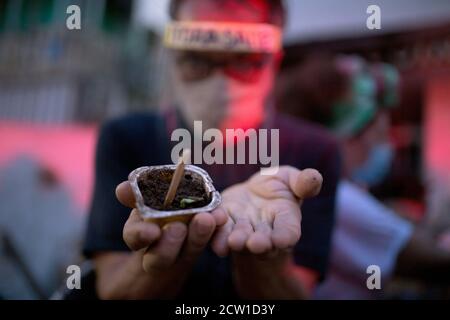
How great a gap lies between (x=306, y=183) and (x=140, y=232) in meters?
0.22

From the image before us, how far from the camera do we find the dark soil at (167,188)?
61 centimetres

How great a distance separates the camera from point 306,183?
0.62 meters

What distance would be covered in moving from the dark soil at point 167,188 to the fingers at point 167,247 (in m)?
0.03

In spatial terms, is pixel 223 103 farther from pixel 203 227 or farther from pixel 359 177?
pixel 359 177

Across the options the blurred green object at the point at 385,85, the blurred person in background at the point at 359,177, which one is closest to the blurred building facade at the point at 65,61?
the blurred person in background at the point at 359,177

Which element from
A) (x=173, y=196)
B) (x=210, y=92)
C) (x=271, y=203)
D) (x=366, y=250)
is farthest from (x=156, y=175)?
(x=366, y=250)

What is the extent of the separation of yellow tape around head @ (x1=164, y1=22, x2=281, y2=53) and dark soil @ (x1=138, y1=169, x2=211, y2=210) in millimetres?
386

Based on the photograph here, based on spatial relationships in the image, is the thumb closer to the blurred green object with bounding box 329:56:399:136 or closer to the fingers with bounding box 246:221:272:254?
the fingers with bounding box 246:221:272:254

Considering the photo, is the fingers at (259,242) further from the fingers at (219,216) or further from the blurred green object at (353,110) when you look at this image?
the blurred green object at (353,110)

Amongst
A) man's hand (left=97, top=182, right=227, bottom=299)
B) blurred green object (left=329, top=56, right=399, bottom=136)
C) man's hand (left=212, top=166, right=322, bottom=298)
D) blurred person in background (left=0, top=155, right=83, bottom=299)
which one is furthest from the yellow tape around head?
blurred person in background (left=0, top=155, right=83, bottom=299)

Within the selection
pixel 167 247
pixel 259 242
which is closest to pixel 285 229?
pixel 259 242

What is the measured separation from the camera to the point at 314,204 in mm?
957

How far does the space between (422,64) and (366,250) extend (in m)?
1.14

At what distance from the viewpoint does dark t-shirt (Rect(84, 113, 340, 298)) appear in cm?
93
